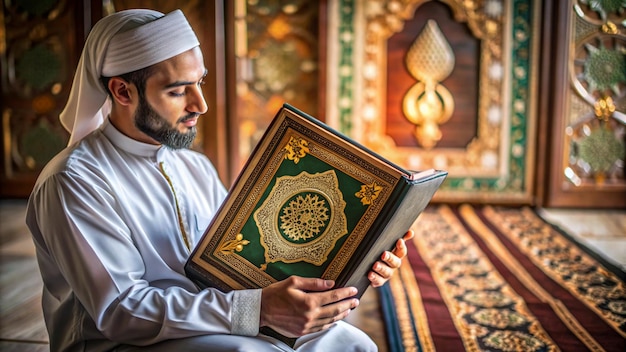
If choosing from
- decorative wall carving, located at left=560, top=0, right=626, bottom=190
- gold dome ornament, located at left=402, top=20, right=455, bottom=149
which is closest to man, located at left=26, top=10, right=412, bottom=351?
gold dome ornament, located at left=402, top=20, right=455, bottom=149

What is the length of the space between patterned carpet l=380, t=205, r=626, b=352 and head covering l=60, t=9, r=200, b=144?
3.92 ft

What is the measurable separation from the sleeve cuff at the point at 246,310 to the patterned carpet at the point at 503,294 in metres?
0.89

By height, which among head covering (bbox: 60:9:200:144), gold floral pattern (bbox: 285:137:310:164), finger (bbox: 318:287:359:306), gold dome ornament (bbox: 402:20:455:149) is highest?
gold dome ornament (bbox: 402:20:455:149)

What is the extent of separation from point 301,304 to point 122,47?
66 cm

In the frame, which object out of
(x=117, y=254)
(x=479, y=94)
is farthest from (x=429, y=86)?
(x=117, y=254)

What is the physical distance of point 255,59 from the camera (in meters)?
4.07

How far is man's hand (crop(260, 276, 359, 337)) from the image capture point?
1142 mm

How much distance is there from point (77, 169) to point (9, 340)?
1.07m

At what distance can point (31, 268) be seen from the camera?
109 inches

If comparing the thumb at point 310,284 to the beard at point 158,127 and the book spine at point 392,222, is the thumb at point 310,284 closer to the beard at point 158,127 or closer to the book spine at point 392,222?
the book spine at point 392,222

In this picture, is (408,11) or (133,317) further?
(408,11)

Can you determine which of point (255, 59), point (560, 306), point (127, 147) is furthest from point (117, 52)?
point (255, 59)

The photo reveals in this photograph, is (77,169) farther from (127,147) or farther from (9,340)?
(9,340)

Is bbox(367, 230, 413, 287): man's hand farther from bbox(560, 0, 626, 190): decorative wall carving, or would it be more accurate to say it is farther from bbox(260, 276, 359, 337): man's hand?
bbox(560, 0, 626, 190): decorative wall carving
